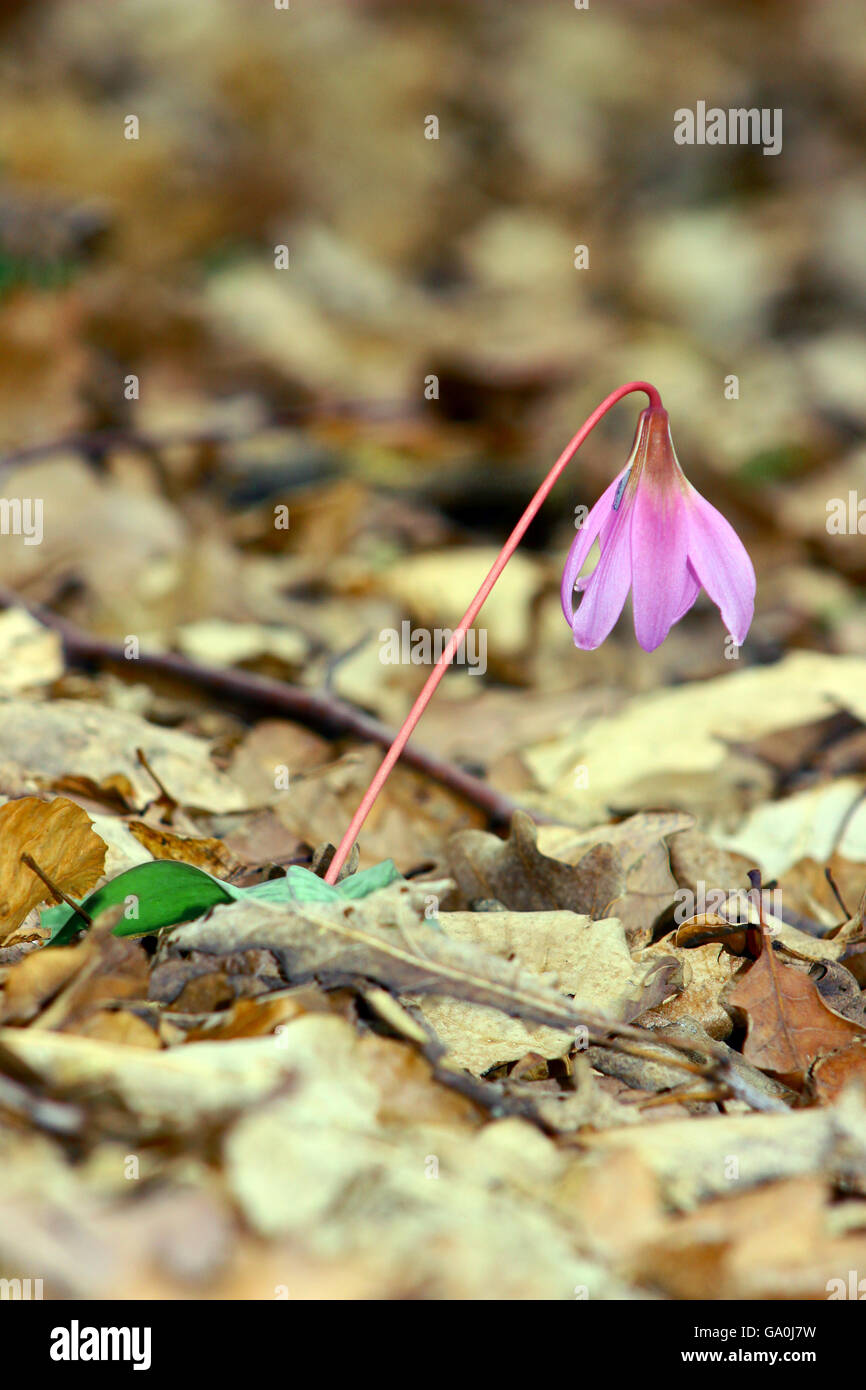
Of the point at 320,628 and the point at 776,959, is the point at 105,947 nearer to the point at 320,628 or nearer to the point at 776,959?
the point at 776,959

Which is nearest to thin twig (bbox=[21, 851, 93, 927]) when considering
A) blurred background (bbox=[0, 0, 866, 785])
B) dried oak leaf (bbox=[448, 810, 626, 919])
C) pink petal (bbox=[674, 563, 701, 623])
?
dried oak leaf (bbox=[448, 810, 626, 919])

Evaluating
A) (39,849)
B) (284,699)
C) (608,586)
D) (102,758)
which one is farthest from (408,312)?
(39,849)

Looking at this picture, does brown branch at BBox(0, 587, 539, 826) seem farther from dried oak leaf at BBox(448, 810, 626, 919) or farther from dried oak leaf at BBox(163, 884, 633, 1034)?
dried oak leaf at BBox(163, 884, 633, 1034)

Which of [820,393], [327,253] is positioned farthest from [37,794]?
[327,253]

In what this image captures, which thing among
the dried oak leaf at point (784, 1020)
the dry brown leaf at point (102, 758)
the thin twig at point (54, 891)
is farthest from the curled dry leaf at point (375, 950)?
the dry brown leaf at point (102, 758)

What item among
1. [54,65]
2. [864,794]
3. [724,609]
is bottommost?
[864,794]
